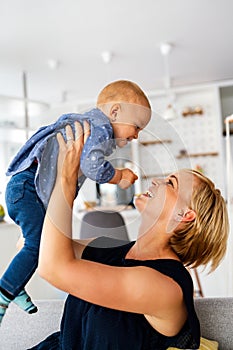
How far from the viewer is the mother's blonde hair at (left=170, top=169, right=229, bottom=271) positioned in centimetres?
104

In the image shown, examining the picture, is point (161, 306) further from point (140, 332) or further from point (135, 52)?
point (135, 52)

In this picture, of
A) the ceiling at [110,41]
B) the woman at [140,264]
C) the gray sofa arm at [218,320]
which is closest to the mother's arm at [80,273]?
the woman at [140,264]

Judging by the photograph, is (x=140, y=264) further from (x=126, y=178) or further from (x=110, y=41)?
(x=110, y=41)

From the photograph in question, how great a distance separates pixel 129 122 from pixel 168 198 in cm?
26

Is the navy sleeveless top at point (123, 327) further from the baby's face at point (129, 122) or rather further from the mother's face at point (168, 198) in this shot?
the baby's face at point (129, 122)

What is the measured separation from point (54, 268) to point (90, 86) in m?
4.92

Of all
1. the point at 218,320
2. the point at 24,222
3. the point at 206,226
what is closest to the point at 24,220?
the point at 24,222

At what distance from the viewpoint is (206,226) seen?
105 centimetres

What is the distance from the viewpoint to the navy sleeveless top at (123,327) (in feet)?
3.30

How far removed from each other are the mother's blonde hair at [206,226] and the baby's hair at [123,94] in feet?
0.86

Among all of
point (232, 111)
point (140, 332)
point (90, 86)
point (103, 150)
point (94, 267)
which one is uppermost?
point (90, 86)

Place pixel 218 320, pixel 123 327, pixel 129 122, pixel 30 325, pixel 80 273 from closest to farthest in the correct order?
1. pixel 129 122
2. pixel 80 273
3. pixel 123 327
4. pixel 218 320
5. pixel 30 325

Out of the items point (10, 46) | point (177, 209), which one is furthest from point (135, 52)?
point (177, 209)

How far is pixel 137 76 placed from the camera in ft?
17.0
